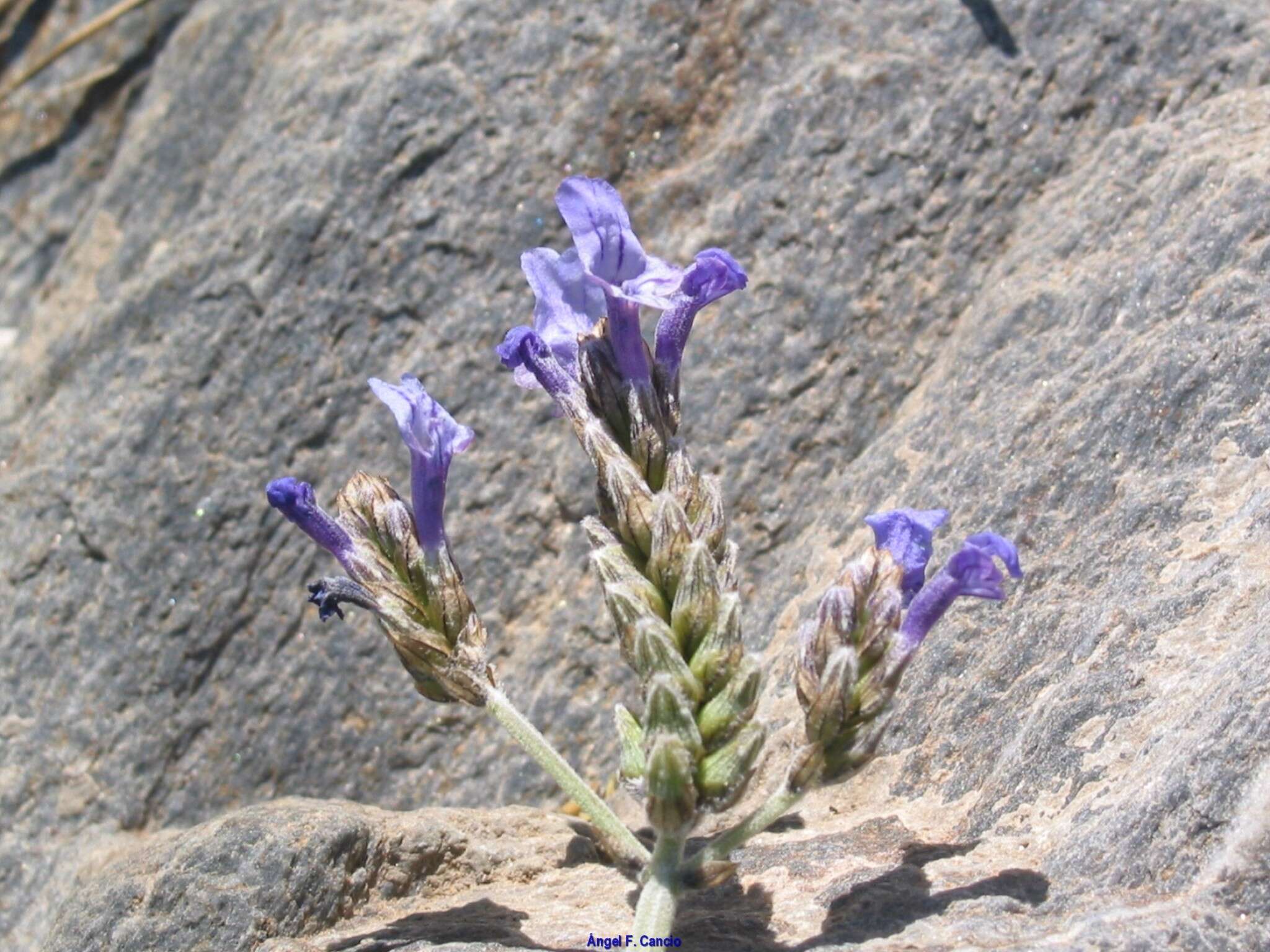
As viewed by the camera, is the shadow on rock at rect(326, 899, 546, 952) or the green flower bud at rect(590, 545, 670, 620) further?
the shadow on rock at rect(326, 899, 546, 952)

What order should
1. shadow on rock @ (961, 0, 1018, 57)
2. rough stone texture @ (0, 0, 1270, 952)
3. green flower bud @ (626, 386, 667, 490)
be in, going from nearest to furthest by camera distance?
green flower bud @ (626, 386, 667, 490), rough stone texture @ (0, 0, 1270, 952), shadow on rock @ (961, 0, 1018, 57)

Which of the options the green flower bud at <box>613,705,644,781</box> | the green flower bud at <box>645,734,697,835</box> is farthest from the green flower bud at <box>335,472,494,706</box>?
the green flower bud at <box>645,734,697,835</box>

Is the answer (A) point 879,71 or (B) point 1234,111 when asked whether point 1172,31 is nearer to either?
(B) point 1234,111

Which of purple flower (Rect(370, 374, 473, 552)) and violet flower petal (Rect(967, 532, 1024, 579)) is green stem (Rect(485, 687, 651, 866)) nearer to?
purple flower (Rect(370, 374, 473, 552))

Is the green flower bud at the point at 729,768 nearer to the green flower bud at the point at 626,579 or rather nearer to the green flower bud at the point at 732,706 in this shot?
the green flower bud at the point at 732,706

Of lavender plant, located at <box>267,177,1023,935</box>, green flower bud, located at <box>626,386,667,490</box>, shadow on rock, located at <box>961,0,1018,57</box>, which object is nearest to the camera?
lavender plant, located at <box>267,177,1023,935</box>

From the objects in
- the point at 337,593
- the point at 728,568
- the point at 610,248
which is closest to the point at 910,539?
the point at 728,568
